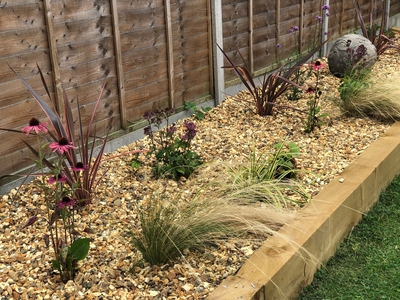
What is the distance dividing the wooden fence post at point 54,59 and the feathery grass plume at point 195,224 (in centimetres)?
117

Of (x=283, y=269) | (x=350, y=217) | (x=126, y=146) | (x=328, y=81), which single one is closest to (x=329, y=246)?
(x=350, y=217)

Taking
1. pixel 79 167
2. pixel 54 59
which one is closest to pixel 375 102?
pixel 54 59

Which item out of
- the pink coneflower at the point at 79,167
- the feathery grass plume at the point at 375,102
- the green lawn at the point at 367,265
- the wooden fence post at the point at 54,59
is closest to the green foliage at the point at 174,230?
the pink coneflower at the point at 79,167

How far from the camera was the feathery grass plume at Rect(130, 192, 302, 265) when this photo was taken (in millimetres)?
2852

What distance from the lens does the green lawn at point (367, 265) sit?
122 inches

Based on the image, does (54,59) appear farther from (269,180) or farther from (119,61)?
(269,180)

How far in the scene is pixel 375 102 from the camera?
5.10m

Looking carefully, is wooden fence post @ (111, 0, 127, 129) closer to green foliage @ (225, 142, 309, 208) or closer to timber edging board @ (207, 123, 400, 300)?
green foliage @ (225, 142, 309, 208)

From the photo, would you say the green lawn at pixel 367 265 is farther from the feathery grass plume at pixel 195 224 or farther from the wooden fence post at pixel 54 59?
the wooden fence post at pixel 54 59

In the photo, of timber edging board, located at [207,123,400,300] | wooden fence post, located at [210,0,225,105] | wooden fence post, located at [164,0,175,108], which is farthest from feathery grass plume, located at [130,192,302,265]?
wooden fence post, located at [210,0,225,105]

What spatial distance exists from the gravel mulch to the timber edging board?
0.10 metres

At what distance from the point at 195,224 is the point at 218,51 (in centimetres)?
285

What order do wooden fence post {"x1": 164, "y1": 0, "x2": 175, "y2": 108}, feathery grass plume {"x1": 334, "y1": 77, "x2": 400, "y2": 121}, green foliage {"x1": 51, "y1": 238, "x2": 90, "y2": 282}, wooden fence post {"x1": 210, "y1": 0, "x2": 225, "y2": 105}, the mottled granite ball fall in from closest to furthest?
green foliage {"x1": 51, "y1": 238, "x2": 90, "y2": 282}, wooden fence post {"x1": 164, "y1": 0, "x2": 175, "y2": 108}, feathery grass plume {"x1": 334, "y1": 77, "x2": 400, "y2": 121}, wooden fence post {"x1": 210, "y1": 0, "x2": 225, "y2": 105}, the mottled granite ball

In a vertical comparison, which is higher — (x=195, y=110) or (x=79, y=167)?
(x=79, y=167)
